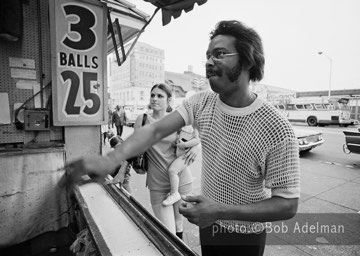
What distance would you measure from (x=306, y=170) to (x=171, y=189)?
554 centimetres

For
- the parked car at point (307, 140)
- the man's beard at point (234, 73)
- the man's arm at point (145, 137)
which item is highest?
the man's beard at point (234, 73)

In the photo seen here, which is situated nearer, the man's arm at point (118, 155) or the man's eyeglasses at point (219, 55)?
the man's arm at point (118, 155)

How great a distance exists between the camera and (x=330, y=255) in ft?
9.32

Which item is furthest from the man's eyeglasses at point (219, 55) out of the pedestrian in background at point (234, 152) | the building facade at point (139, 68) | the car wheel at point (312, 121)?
the building facade at point (139, 68)

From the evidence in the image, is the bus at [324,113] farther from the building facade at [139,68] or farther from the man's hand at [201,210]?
the building facade at [139,68]

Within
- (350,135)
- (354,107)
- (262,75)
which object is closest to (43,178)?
(262,75)

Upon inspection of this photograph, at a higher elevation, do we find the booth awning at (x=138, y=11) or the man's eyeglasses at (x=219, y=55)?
the booth awning at (x=138, y=11)

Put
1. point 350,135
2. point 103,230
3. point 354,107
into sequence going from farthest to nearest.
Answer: point 354,107, point 350,135, point 103,230

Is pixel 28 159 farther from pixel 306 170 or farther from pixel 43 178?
pixel 306 170

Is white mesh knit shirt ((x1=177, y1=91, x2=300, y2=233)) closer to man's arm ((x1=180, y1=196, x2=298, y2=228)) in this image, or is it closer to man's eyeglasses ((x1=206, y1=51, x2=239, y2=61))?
man's arm ((x1=180, y1=196, x2=298, y2=228))

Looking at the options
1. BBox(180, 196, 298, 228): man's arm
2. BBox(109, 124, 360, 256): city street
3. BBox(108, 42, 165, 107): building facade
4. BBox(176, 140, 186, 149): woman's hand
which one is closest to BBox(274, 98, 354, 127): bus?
BBox(109, 124, 360, 256): city street

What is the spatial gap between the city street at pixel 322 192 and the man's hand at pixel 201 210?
7.25 ft

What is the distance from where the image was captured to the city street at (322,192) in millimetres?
2998

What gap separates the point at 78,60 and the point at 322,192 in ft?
18.0
